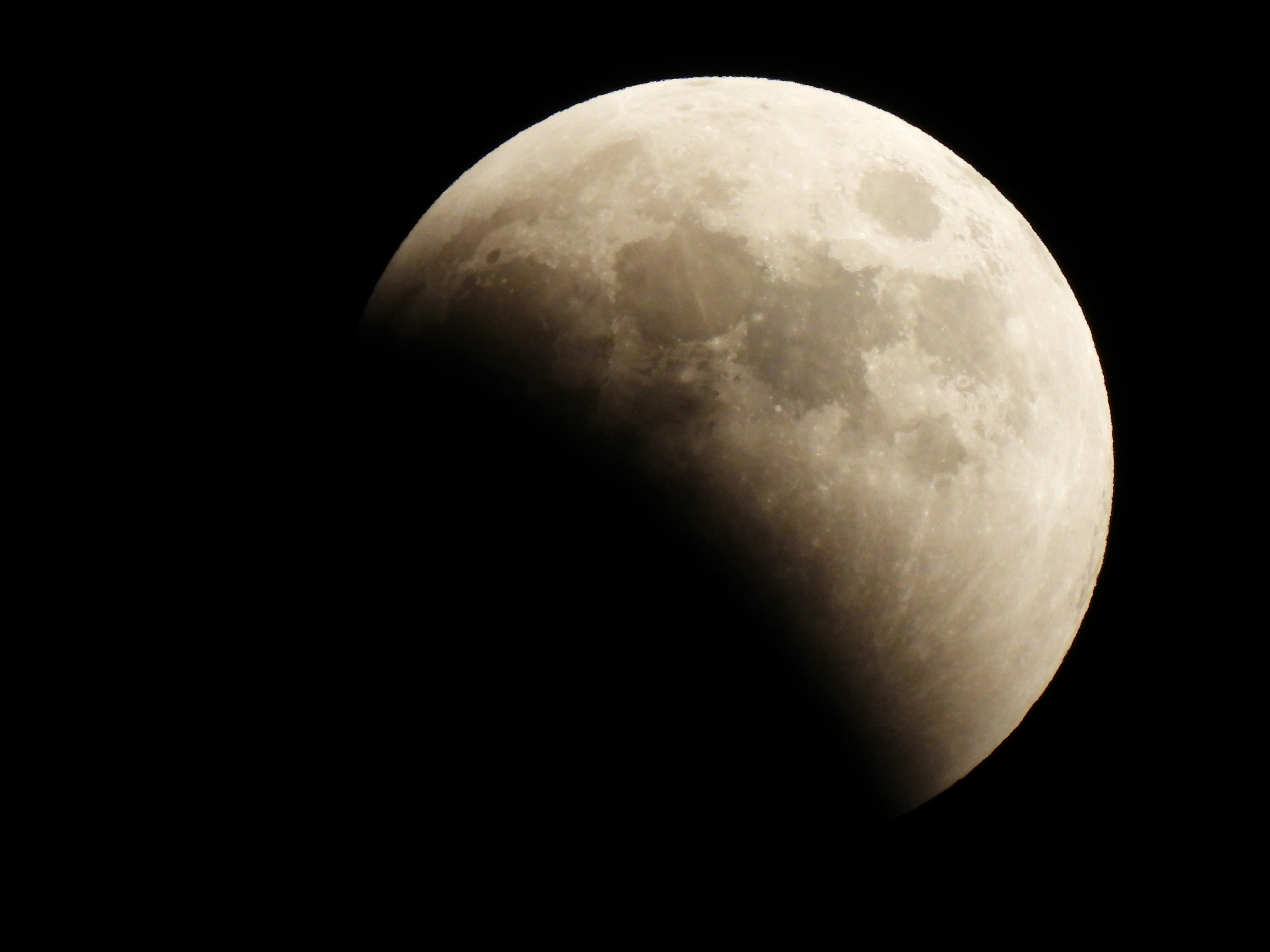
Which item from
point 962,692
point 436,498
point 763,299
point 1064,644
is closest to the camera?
point 763,299

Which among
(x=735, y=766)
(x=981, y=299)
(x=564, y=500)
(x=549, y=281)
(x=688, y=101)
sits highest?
(x=688, y=101)

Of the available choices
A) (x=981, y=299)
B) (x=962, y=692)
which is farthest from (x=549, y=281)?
(x=962, y=692)

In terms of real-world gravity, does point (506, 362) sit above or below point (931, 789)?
above

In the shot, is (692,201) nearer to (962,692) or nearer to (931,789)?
(962,692)

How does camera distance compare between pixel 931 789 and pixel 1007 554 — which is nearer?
pixel 1007 554

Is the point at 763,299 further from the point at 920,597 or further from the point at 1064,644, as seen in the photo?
the point at 1064,644

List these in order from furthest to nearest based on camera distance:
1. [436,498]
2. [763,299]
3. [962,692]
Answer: [962,692] → [436,498] → [763,299]
